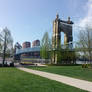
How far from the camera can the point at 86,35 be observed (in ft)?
94.3

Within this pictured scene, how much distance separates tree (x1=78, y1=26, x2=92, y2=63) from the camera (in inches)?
1074

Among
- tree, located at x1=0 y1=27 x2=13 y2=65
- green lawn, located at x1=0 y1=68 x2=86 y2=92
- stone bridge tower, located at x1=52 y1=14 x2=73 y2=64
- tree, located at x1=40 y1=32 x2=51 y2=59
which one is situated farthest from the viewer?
stone bridge tower, located at x1=52 y1=14 x2=73 y2=64

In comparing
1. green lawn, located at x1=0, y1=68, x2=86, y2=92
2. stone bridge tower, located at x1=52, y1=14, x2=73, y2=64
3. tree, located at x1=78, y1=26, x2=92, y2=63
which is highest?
stone bridge tower, located at x1=52, y1=14, x2=73, y2=64

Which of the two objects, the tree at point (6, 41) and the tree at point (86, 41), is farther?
the tree at point (6, 41)

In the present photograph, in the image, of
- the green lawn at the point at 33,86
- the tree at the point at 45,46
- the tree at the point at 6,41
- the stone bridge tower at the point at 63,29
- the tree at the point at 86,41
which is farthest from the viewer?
the stone bridge tower at the point at 63,29

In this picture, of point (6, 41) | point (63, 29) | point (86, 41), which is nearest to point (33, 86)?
point (86, 41)

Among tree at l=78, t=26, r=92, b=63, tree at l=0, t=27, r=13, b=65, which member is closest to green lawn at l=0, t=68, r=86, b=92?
tree at l=78, t=26, r=92, b=63

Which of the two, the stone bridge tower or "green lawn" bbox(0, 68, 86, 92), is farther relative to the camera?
the stone bridge tower

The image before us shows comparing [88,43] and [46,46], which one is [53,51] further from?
[88,43]

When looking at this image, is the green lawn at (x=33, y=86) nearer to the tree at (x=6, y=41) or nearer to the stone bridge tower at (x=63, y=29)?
the tree at (x=6, y=41)

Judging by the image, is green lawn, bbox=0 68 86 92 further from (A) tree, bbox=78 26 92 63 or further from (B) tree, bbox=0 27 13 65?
(B) tree, bbox=0 27 13 65

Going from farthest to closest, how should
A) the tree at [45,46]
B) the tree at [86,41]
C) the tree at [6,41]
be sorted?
the tree at [45,46] → the tree at [6,41] → the tree at [86,41]

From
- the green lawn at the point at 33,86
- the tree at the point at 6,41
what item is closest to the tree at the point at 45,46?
the tree at the point at 6,41

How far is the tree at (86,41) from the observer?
2727 centimetres
